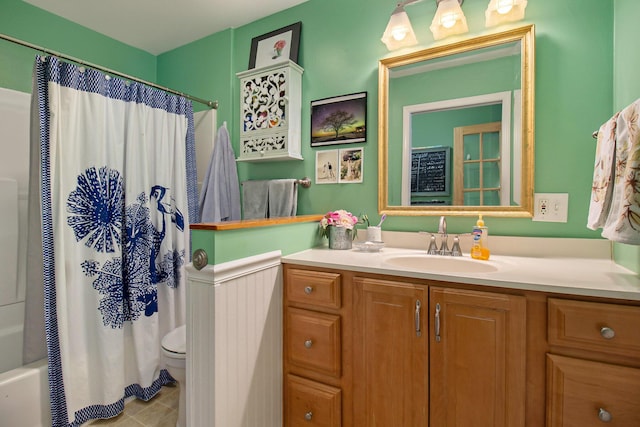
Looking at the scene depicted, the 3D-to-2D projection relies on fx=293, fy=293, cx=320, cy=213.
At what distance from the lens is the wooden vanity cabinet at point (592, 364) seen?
2.64 ft

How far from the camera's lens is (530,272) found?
104cm

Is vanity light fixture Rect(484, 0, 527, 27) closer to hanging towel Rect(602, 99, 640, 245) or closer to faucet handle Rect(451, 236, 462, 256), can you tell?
hanging towel Rect(602, 99, 640, 245)

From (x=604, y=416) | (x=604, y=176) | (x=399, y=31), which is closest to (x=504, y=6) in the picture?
(x=399, y=31)

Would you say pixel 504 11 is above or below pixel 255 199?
above

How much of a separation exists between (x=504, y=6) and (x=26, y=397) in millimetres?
2811

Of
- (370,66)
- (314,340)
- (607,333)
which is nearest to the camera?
(607,333)

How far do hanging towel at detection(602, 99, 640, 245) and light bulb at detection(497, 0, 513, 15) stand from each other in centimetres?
75

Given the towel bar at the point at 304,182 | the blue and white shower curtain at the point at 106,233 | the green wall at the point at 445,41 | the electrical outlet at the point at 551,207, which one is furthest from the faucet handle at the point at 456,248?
the blue and white shower curtain at the point at 106,233

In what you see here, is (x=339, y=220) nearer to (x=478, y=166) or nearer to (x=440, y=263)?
(x=440, y=263)

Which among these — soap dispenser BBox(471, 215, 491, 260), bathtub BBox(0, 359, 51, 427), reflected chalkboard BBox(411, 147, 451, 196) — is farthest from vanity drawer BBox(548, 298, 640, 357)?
bathtub BBox(0, 359, 51, 427)

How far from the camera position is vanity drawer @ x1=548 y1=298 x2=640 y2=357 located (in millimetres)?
804

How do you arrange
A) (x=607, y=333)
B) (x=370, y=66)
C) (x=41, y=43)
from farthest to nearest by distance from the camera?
(x=41, y=43) → (x=370, y=66) → (x=607, y=333)

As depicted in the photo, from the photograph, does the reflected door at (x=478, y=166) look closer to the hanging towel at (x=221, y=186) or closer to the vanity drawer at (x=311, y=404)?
the vanity drawer at (x=311, y=404)

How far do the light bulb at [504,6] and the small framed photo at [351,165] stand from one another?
2.93 feet
